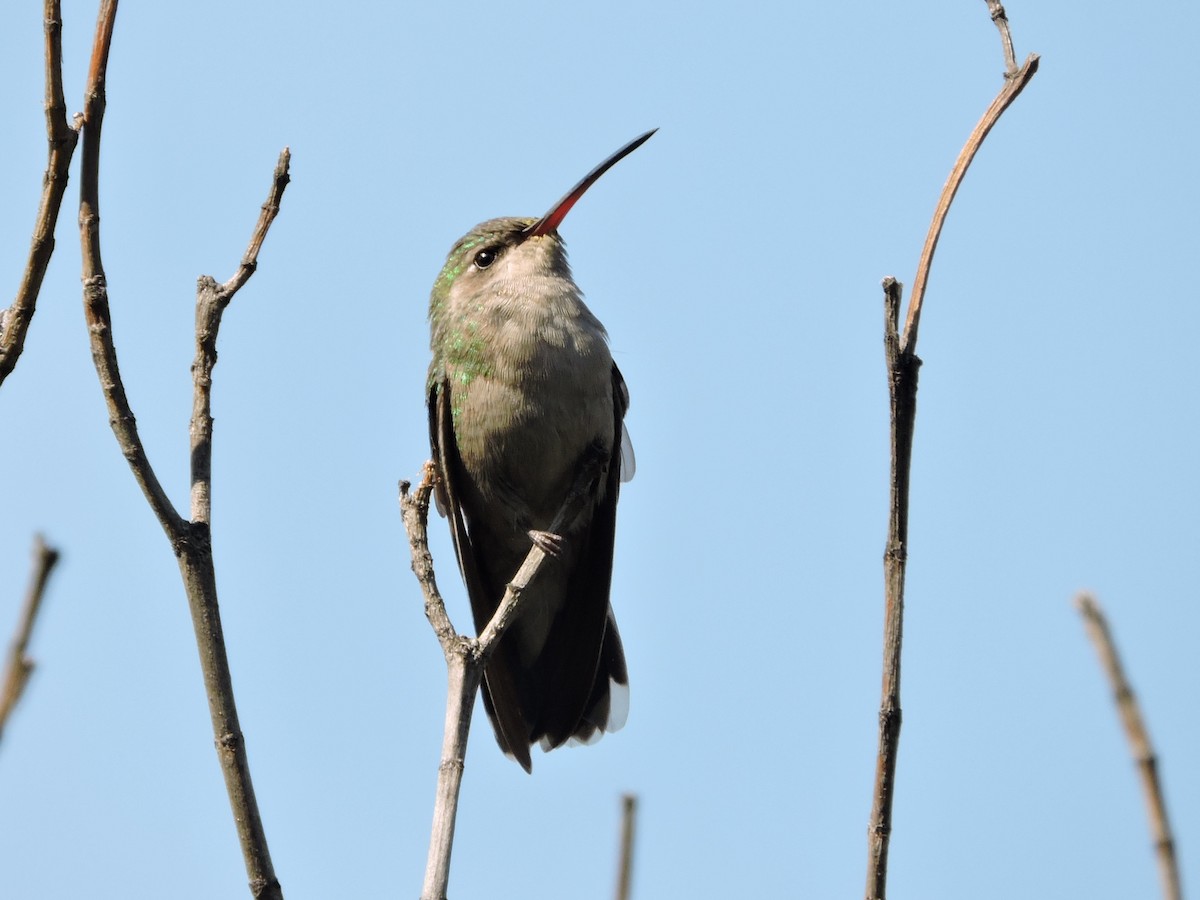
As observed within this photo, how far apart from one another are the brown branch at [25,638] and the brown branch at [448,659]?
1164 mm

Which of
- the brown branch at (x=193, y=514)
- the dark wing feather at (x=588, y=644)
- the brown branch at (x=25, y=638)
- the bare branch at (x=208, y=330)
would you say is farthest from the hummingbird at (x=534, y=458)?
the brown branch at (x=25, y=638)

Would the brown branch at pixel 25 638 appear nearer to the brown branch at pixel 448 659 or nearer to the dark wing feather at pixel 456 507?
the brown branch at pixel 448 659

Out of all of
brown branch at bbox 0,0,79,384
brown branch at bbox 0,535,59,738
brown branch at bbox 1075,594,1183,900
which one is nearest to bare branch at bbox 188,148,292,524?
brown branch at bbox 0,0,79,384

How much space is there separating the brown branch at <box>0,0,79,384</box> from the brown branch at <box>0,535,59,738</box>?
120 centimetres

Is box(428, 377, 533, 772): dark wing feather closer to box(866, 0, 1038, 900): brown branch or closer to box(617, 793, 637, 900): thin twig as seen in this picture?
box(866, 0, 1038, 900): brown branch

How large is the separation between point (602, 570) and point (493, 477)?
73 centimetres

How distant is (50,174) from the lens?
2885 mm

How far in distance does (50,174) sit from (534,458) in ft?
13.5

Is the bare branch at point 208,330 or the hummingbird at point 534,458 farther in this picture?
the hummingbird at point 534,458

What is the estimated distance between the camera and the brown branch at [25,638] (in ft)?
5.68

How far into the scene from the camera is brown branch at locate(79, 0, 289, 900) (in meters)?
2.73

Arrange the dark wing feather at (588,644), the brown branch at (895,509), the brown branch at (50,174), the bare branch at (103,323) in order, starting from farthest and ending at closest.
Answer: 1. the dark wing feather at (588,644)
2. the bare branch at (103,323)
3. the brown branch at (50,174)
4. the brown branch at (895,509)

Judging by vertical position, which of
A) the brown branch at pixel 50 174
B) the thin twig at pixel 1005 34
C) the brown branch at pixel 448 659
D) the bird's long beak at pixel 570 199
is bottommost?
the brown branch at pixel 448 659

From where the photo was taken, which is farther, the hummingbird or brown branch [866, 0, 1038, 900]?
the hummingbird
